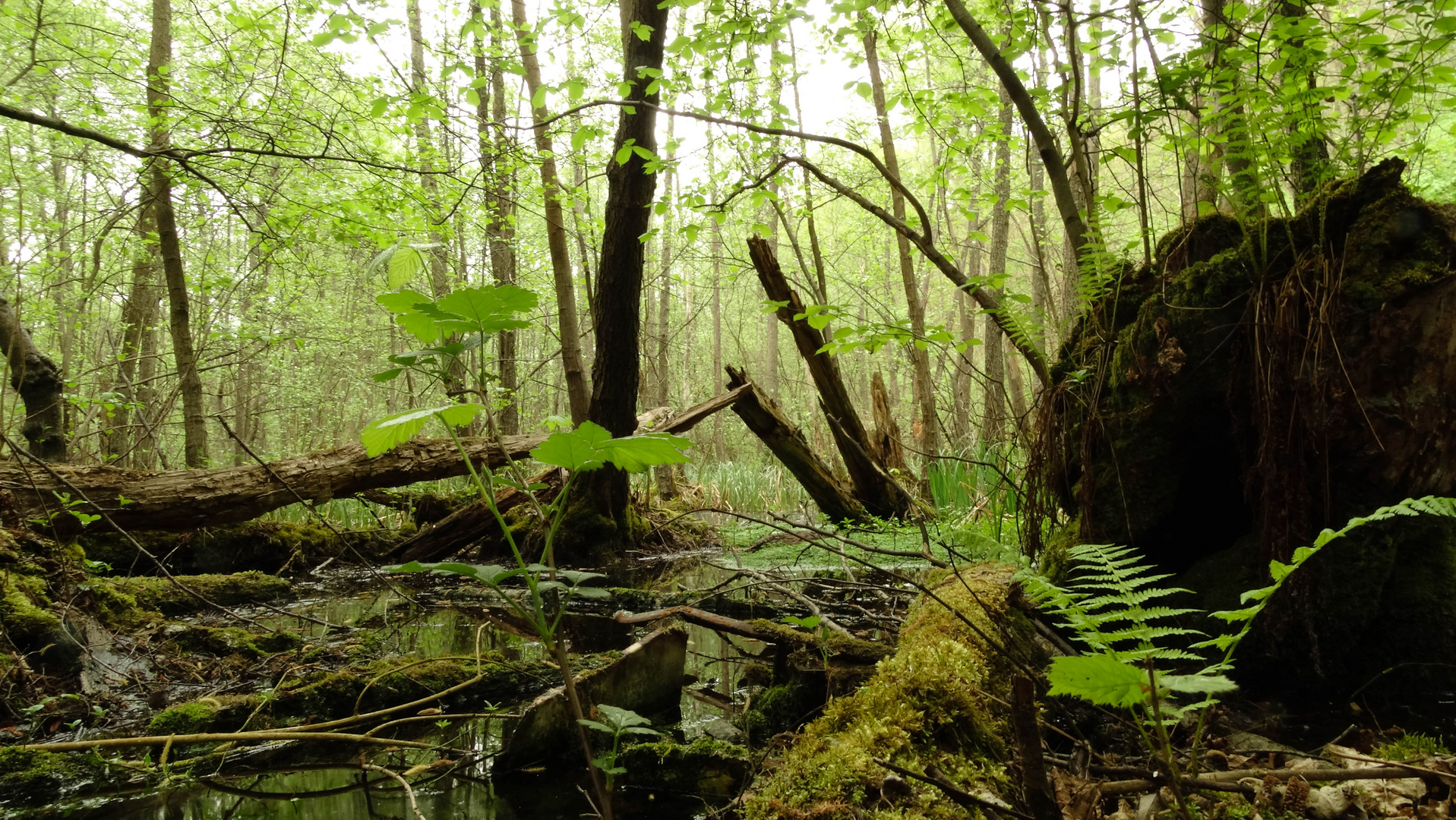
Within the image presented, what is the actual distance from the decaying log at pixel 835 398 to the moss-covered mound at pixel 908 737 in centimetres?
365

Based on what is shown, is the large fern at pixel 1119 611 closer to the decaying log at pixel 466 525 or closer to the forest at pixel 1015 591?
the forest at pixel 1015 591

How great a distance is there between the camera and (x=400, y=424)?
122 cm

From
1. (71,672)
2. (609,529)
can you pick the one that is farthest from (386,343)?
(71,672)

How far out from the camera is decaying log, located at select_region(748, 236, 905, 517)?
5.80 metres

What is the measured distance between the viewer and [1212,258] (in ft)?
8.32

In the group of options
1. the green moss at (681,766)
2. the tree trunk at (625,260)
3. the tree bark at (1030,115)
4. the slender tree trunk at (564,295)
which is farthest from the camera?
the slender tree trunk at (564,295)

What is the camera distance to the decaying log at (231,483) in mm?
4574

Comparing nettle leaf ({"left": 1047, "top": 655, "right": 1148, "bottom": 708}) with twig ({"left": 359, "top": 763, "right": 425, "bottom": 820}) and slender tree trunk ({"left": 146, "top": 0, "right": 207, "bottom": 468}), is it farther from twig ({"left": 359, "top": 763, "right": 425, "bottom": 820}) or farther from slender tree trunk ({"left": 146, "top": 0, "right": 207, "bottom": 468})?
slender tree trunk ({"left": 146, "top": 0, "right": 207, "bottom": 468})

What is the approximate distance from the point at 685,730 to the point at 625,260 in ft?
14.1

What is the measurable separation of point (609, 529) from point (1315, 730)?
18.5 feet

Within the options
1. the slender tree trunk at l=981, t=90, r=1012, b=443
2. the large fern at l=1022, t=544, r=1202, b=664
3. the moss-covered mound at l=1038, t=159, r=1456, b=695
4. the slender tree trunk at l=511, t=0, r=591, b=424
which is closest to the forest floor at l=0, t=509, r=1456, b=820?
the large fern at l=1022, t=544, r=1202, b=664

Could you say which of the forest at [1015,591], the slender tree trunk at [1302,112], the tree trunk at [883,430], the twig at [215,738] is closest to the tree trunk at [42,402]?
the forest at [1015,591]

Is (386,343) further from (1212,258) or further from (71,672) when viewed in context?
(1212,258)

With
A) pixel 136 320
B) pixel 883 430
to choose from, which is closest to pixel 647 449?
pixel 883 430
